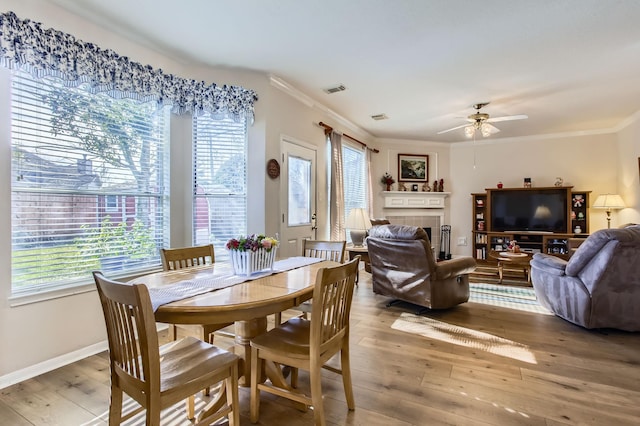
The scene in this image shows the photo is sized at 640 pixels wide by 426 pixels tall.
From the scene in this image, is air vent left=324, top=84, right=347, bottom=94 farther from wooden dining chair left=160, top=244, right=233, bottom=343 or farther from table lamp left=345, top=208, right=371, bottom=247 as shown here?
wooden dining chair left=160, top=244, right=233, bottom=343

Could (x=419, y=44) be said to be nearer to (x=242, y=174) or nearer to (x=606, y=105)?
(x=242, y=174)

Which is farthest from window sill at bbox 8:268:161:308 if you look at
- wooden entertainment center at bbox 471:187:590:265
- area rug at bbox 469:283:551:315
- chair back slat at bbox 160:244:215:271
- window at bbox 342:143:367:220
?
wooden entertainment center at bbox 471:187:590:265

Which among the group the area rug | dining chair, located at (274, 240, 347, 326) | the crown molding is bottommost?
the area rug

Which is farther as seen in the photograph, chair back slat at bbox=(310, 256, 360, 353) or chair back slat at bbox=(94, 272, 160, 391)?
chair back slat at bbox=(310, 256, 360, 353)

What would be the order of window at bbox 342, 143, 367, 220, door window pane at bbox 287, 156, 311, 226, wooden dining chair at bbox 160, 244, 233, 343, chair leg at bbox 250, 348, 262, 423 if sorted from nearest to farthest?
chair leg at bbox 250, 348, 262, 423
wooden dining chair at bbox 160, 244, 233, 343
door window pane at bbox 287, 156, 311, 226
window at bbox 342, 143, 367, 220

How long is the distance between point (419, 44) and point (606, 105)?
3653mm

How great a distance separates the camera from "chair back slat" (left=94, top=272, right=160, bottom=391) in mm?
1261

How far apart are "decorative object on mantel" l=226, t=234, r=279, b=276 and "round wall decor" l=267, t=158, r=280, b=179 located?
1.83 m

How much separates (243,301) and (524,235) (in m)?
6.56

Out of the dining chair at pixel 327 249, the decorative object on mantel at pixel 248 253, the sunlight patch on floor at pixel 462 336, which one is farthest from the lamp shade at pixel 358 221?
the decorative object on mantel at pixel 248 253

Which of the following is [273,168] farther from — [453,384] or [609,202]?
[609,202]

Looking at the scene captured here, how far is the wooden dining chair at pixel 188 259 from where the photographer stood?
2.19 meters

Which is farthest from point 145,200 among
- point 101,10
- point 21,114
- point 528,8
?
point 528,8

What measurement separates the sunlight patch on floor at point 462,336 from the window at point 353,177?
9.18ft
